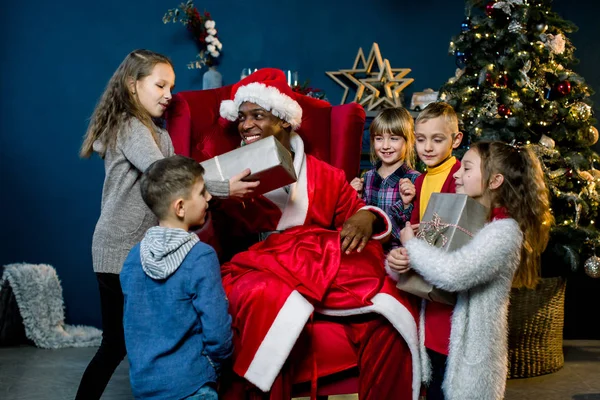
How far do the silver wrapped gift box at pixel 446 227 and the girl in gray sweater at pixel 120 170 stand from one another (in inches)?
39.3

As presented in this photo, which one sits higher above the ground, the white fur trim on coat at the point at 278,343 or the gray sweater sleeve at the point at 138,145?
the gray sweater sleeve at the point at 138,145

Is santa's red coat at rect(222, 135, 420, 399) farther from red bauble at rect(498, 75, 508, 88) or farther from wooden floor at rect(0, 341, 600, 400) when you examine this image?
red bauble at rect(498, 75, 508, 88)

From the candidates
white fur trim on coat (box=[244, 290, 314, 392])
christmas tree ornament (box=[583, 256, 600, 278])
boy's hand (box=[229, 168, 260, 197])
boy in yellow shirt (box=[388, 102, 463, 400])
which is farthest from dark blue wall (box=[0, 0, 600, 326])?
white fur trim on coat (box=[244, 290, 314, 392])

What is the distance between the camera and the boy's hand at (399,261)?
2113 mm

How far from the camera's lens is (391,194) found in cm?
287

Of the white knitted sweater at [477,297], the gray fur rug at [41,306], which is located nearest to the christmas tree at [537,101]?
the white knitted sweater at [477,297]

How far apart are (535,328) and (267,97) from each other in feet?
6.64

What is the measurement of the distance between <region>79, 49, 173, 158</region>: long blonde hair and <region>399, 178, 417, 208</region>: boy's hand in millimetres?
1059

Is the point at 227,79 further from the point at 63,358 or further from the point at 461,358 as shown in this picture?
the point at 461,358

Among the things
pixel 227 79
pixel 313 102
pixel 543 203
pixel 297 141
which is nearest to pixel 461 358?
pixel 543 203

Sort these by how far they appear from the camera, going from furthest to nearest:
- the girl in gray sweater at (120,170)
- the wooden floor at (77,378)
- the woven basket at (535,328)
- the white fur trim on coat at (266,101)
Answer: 1. the woven basket at (535,328)
2. the wooden floor at (77,378)
3. the white fur trim on coat at (266,101)
4. the girl in gray sweater at (120,170)

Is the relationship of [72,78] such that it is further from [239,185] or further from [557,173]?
[557,173]

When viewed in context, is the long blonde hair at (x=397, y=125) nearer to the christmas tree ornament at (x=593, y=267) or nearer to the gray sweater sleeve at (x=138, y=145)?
the gray sweater sleeve at (x=138, y=145)

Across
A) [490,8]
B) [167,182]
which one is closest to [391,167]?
[167,182]
